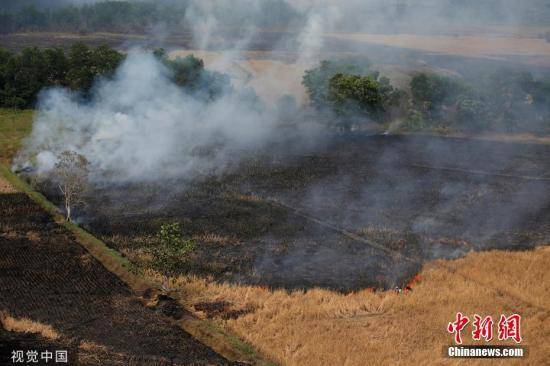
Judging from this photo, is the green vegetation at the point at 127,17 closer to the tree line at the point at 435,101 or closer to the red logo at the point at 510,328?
→ the tree line at the point at 435,101

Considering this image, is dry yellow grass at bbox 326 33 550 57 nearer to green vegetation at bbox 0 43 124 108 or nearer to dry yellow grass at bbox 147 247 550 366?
green vegetation at bbox 0 43 124 108

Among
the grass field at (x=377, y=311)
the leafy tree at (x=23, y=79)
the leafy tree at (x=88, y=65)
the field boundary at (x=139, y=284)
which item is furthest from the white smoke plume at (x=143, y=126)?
the grass field at (x=377, y=311)

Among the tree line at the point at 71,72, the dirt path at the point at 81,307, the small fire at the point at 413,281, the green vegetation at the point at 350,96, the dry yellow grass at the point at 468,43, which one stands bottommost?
the small fire at the point at 413,281

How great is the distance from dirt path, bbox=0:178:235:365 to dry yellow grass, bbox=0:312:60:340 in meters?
0.12

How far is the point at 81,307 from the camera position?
66.5 ft

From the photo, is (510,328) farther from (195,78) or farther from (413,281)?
(195,78)

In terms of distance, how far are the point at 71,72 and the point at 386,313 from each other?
4424 cm

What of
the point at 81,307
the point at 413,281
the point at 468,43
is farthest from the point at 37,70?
the point at 468,43

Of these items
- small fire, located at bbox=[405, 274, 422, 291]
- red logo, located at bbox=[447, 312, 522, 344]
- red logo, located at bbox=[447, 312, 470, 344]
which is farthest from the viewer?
small fire, located at bbox=[405, 274, 422, 291]

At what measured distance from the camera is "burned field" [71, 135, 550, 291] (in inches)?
967

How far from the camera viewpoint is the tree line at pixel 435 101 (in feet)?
173

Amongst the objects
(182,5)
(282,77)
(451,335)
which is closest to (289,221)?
(451,335)

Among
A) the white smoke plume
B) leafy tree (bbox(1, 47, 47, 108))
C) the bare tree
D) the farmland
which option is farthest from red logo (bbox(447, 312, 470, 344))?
leafy tree (bbox(1, 47, 47, 108))

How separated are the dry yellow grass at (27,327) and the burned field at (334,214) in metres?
5.70
